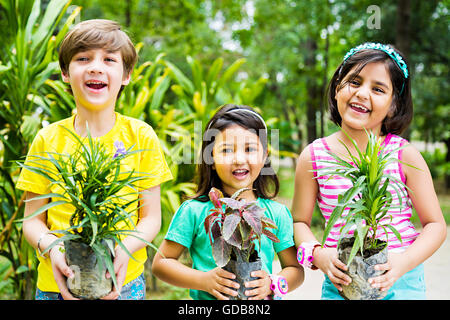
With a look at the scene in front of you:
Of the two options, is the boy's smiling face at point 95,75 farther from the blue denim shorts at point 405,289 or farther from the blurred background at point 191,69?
the blue denim shorts at point 405,289

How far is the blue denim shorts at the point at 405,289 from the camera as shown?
1.73 metres

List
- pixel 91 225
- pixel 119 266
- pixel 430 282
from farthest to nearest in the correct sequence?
1. pixel 430 282
2. pixel 119 266
3. pixel 91 225

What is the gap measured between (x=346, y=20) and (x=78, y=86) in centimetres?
729

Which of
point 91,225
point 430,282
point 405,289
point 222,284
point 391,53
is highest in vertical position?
point 391,53

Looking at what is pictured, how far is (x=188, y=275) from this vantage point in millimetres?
1610

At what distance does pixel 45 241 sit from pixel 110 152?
38cm

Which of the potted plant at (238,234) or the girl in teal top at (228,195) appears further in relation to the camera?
the girl in teal top at (228,195)

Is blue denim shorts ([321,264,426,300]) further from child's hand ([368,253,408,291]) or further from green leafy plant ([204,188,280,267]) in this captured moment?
green leafy plant ([204,188,280,267])

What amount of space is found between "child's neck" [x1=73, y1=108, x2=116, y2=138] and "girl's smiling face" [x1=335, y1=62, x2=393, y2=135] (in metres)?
0.93

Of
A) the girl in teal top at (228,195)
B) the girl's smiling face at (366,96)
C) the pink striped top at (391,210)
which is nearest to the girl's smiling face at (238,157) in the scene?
the girl in teal top at (228,195)

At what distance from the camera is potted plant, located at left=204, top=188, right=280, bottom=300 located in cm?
132

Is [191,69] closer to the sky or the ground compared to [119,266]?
closer to the sky

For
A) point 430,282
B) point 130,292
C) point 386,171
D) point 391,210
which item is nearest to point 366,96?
point 386,171

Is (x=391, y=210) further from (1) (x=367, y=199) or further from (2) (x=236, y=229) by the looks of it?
(2) (x=236, y=229)
